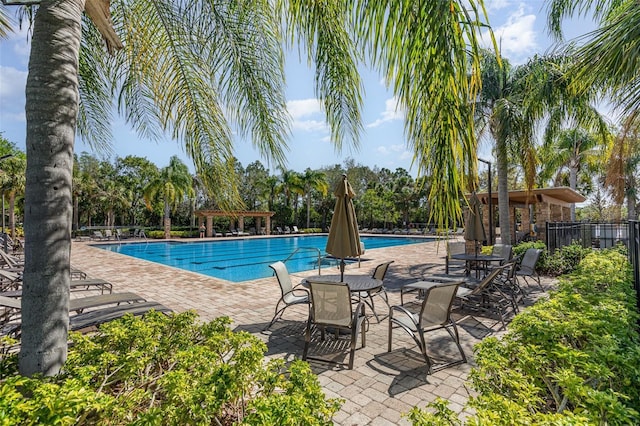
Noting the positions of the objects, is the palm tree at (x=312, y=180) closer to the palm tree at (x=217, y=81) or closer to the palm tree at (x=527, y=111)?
the palm tree at (x=527, y=111)

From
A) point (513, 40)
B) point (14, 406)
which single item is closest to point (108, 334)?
point (14, 406)

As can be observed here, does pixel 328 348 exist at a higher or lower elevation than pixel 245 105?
lower

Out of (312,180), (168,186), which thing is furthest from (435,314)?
(312,180)

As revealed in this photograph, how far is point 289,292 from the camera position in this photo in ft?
17.2

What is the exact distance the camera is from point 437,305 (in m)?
3.81

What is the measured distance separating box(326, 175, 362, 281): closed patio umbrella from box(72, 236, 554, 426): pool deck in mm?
1203

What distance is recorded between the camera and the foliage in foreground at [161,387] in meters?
1.46

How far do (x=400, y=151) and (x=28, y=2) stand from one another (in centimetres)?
235

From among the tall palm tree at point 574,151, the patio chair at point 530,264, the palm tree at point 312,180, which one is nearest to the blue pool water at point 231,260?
the patio chair at point 530,264

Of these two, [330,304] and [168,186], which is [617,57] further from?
[168,186]

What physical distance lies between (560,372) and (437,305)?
2.06 meters

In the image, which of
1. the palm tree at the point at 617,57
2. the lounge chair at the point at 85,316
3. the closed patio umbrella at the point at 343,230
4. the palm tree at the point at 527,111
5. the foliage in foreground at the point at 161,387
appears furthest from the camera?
the palm tree at the point at 527,111

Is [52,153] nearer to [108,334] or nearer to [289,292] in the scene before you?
[108,334]

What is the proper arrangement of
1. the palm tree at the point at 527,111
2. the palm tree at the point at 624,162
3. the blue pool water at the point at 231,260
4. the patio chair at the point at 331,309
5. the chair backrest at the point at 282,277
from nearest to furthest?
the patio chair at the point at 331,309, the chair backrest at the point at 282,277, the palm tree at the point at 624,162, the palm tree at the point at 527,111, the blue pool water at the point at 231,260
